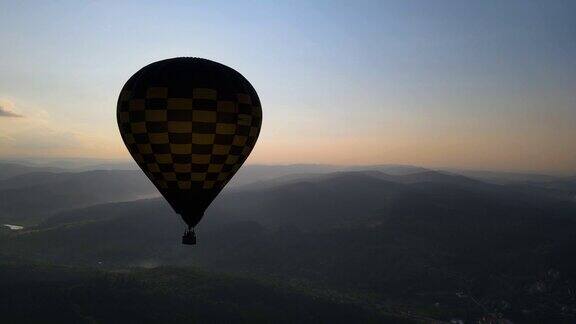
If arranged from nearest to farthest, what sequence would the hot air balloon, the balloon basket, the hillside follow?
the balloon basket
the hot air balloon
the hillside

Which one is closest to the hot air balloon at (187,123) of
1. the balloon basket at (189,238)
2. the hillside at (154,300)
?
the balloon basket at (189,238)

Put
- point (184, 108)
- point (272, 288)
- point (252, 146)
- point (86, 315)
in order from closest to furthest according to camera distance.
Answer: point (184, 108), point (252, 146), point (86, 315), point (272, 288)

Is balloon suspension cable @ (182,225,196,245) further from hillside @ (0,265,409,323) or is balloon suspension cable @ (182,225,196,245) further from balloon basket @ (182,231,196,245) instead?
hillside @ (0,265,409,323)

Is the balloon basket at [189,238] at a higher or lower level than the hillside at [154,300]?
higher

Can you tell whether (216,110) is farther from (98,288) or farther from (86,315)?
(98,288)

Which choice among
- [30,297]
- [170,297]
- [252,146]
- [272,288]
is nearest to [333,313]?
[272,288]

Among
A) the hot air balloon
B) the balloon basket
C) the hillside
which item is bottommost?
the hillside

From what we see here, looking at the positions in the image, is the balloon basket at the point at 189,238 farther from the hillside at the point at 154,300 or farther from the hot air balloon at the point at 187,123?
the hillside at the point at 154,300

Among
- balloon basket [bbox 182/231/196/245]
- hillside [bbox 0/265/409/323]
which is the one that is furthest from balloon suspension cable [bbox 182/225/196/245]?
hillside [bbox 0/265/409/323]
